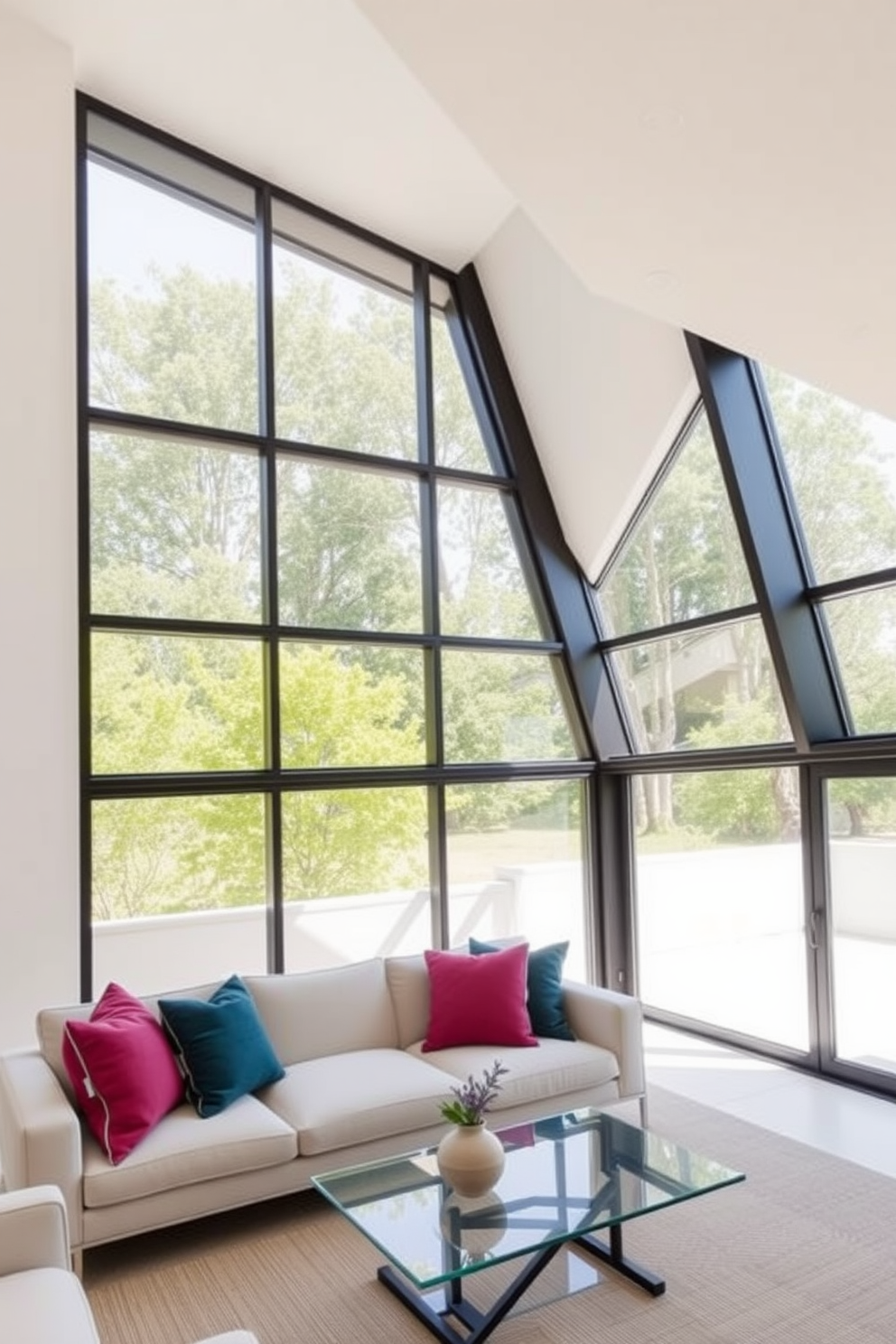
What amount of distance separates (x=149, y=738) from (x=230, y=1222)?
2.17m

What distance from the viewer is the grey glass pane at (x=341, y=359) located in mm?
5504

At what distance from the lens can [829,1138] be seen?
13.8 ft

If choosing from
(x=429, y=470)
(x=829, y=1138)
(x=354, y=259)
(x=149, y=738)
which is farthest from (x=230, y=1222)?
(x=354, y=259)

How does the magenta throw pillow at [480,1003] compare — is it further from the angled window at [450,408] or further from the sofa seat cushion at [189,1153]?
the angled window at [450,408]

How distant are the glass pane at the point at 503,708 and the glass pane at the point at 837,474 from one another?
1.89 meters

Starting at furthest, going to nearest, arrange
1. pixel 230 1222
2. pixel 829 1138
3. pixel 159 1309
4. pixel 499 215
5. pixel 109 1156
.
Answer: pixel 499 215 < pixel 829 1138 < pixel 230 1222 < pixel 109 1156 < pixel 159 1309

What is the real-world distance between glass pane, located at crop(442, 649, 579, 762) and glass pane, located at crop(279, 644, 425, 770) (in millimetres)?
250

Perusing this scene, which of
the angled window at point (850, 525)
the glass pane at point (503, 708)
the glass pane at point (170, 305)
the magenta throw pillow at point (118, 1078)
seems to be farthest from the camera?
the glass pane at point (503, 708)

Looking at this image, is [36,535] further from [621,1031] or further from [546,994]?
[621,1031]

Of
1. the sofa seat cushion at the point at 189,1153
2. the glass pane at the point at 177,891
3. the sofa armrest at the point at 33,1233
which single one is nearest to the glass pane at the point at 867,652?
the glass pane at the point at 177,891

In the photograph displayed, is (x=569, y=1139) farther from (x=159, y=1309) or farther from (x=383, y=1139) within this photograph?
(x=159, y=1309)

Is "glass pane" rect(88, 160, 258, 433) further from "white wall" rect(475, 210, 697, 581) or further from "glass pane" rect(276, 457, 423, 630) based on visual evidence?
"white wall" rect(475, 210, 697, 581)

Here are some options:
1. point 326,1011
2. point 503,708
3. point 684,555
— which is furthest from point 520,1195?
point 684,555

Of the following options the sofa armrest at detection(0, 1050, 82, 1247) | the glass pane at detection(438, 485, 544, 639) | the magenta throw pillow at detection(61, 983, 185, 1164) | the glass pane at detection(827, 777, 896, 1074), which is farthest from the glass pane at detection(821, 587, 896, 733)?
the sofa armrest at detection(0, 1050, 82, 1247)
